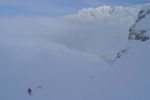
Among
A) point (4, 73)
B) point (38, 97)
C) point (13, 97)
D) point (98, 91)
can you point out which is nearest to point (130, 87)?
point (98, 91)

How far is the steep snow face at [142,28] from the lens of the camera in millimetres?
43156

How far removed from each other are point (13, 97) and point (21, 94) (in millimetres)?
1647

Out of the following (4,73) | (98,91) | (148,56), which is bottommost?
(4,73)

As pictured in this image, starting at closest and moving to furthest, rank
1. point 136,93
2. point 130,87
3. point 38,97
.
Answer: point 136,93 < point 130,87 < point 38,97

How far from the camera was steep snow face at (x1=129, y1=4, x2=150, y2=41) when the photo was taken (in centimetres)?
4316

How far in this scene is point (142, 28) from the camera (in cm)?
4484

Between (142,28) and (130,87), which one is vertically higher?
(142,28)

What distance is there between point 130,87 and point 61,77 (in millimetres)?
20796

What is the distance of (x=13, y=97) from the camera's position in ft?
137

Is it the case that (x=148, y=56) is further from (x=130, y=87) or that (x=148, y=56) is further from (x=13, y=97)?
(x=13, y=97)

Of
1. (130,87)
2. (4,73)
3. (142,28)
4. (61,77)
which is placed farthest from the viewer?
(4,73)

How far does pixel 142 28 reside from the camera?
4484 cm

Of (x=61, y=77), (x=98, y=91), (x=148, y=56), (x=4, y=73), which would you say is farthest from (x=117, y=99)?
(x=4, y=73)

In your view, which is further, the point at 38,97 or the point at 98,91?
the point at 38,97
